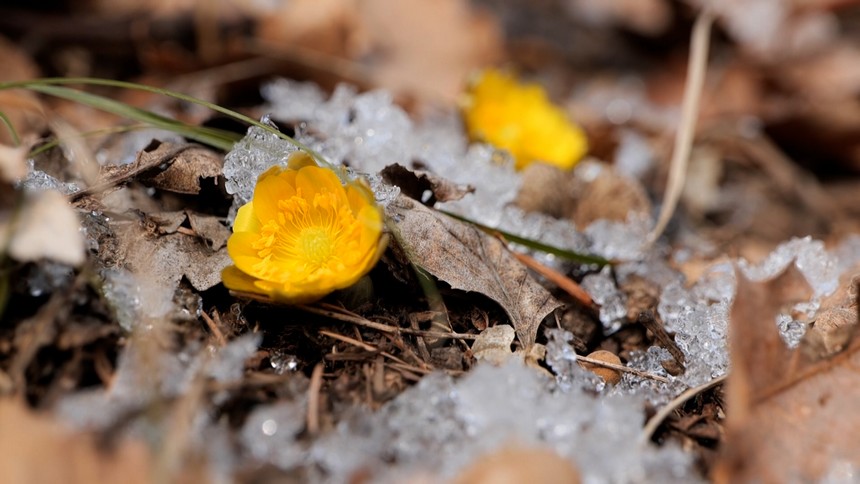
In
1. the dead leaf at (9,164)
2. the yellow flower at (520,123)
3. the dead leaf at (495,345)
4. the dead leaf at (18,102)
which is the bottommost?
the dead leaf at (18,102)

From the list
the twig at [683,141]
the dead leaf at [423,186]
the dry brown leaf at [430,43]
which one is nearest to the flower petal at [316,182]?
the dead leaf at [423,186]

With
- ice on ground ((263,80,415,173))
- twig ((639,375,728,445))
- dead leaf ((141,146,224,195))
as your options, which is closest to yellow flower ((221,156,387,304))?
dead leaf ((141,146,224,195))

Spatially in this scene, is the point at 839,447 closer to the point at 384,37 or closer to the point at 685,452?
the point at 685,452

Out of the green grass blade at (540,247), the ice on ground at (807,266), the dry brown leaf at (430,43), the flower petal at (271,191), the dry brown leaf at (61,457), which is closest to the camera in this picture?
the dry brown leaf at (61,457)

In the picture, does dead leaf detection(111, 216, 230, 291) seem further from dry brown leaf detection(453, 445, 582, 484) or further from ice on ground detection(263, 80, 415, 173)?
dry brown leaf detection(453, 445, 582, 484)

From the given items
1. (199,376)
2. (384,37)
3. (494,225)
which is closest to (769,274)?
(494,225)

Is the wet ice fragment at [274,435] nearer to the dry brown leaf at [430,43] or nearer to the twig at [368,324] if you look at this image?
the twig at [368,324]
